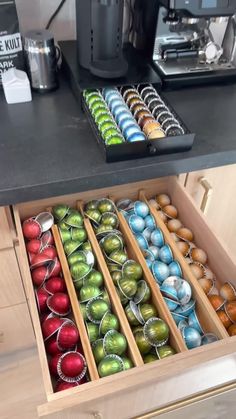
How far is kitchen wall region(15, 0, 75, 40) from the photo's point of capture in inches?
38.7

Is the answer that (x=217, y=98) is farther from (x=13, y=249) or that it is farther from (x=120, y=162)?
(x=13, y=249)

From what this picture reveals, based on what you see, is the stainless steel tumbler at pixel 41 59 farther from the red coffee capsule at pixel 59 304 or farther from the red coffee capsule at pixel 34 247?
the red coffee capsule at pixel 59 304

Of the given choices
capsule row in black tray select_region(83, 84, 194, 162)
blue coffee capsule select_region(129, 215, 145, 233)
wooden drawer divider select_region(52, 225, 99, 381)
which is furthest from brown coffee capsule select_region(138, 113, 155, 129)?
wooden drawer divider select_region(52, 225, 99, 381)

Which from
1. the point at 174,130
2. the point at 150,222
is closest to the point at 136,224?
the point at 150,222

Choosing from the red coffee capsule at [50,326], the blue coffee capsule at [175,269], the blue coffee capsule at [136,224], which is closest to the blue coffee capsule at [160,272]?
the blue coffee capsule at [175,269]

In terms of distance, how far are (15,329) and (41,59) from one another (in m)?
0.82

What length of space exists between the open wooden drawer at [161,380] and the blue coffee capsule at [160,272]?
4 cm

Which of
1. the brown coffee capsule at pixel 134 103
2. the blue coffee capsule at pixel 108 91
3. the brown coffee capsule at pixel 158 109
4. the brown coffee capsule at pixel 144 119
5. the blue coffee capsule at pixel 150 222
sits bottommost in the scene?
the blue coffee capsule at pixel 150 222

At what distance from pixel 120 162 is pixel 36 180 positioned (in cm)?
19

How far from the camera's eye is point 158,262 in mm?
804

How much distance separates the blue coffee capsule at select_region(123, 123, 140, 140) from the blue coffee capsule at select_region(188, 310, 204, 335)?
0.41 meters

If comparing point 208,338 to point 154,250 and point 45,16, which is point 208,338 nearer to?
point 154,250

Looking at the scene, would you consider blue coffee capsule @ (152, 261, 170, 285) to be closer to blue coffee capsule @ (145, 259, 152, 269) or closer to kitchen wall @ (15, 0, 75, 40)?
blue coffee capsule @ (145, 259, 152, 269)

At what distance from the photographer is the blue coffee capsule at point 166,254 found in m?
0.82
